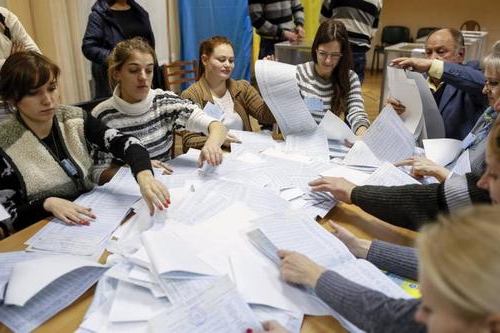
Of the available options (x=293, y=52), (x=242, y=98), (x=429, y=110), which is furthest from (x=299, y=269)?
(x=293, y=52)

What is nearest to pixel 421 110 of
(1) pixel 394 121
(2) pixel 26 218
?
(1) pixel 394 121

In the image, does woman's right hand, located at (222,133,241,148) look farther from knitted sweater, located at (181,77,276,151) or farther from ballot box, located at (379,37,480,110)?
ballot box, located at (379,37,480,110)

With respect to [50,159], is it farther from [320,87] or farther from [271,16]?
[271,16]

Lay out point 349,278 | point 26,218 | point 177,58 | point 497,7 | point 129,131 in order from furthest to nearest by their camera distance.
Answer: point 497,7 < point 177,58 < point 129,131 < point 26,218 < point 349,278

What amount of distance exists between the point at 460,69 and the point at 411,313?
4.56 feet

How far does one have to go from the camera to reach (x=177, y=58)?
477cm

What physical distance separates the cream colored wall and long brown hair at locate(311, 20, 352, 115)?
5.84 m

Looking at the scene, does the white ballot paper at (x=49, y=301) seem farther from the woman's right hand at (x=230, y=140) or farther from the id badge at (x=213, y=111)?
the id badge at (x=213, y=111)

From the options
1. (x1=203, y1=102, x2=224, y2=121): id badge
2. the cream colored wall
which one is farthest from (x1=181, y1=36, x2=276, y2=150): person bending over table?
the cream colored wall

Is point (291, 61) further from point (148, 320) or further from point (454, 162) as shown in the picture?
point (148, 320)

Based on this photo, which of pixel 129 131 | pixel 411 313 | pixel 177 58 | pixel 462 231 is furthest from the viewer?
pixel 177 58

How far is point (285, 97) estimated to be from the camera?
1833 millimetres

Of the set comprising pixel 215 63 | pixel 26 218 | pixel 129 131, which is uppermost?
pixel 215 63

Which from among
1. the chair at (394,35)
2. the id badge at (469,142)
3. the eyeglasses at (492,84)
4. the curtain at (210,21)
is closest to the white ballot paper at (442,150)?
the id badge at (469,142)
